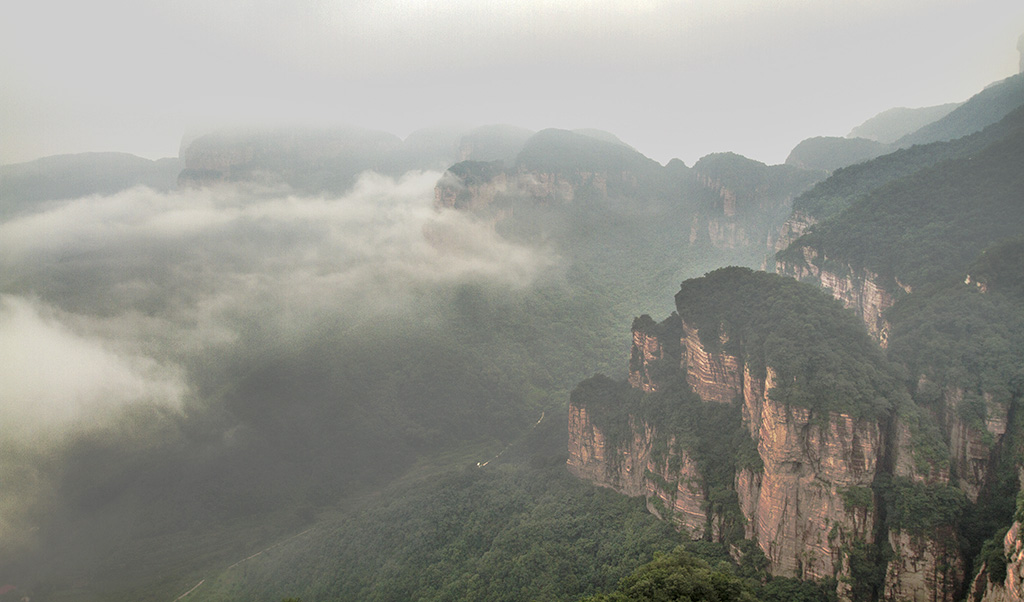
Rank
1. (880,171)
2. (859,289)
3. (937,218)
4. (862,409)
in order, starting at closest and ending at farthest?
Answer: 1. (862,409)
2. (937,218)
3. (859,289)
4. (880,171)

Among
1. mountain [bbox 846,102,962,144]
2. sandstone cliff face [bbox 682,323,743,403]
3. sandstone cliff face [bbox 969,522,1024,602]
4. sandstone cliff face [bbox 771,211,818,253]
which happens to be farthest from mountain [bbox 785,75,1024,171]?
sandstone cliff face [bbox 969,522,1024,602]

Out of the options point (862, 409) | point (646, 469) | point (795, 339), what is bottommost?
point (646, 469)

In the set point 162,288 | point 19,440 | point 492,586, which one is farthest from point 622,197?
point 19,440

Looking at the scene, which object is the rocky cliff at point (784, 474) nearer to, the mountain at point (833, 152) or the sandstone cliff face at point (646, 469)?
the sandstone cliff face at point (646, 469)

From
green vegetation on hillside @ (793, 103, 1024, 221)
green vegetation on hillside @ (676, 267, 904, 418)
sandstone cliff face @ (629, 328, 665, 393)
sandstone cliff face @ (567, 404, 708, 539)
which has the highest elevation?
green vegetation on hillside @ (793, 103, 1024, 221)

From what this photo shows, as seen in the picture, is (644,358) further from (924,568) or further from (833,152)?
(833,152)

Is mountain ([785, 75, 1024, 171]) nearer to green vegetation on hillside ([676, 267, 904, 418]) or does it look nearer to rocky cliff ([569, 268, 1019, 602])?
green vegetation on hillside ([676, 267, 904, 418])

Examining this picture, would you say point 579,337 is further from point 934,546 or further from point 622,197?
point 934,546

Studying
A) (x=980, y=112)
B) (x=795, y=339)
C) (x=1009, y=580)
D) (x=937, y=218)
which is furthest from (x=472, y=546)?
(x=980, y=112)

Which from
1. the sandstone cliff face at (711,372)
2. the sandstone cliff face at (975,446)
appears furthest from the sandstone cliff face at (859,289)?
the sandstone cliff face at (711,372)
